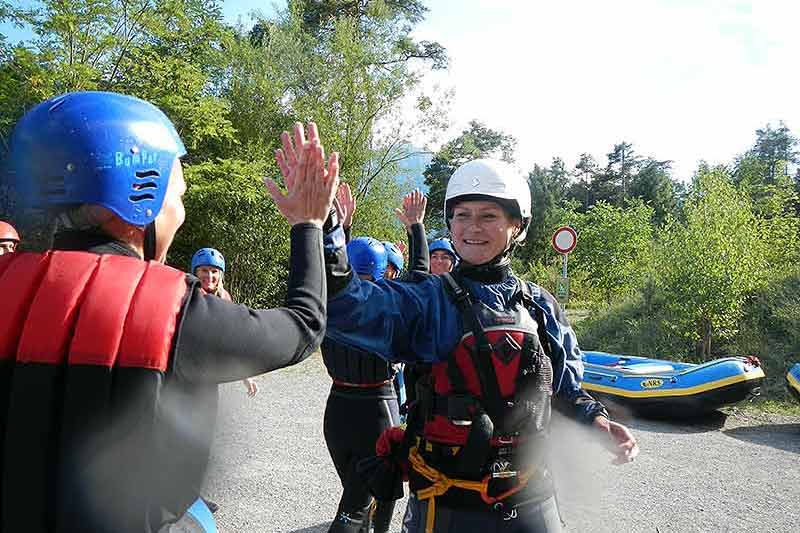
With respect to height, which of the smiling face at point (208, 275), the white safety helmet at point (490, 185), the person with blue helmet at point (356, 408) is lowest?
the person with blue helmet at point (356, 408)

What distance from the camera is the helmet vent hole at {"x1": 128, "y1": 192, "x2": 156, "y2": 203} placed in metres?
1.40

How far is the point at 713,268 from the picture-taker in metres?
11.5

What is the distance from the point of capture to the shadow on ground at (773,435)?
7680mm

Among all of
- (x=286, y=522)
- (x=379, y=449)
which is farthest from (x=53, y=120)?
(x=286, y=522)

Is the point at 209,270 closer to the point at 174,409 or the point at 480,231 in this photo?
the point at 480,231

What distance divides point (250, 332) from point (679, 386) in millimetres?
8507

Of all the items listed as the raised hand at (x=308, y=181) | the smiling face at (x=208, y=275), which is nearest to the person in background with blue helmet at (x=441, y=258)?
the smiling face at (x=208, y=275)

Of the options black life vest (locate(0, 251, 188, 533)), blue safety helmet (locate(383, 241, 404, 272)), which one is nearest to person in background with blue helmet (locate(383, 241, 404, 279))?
blue safety helmet (locate(383, 241, 404, 272))

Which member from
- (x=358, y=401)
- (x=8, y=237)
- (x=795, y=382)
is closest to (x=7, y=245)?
(x=8, y=237)

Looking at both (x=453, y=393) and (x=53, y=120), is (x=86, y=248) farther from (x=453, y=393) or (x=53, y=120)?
(x=453, y=393)

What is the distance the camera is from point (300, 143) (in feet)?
5.41

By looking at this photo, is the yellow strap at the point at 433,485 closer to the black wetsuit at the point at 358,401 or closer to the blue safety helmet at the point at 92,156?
the black wetsuit at the point at 358,401

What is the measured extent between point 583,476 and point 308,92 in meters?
17.0

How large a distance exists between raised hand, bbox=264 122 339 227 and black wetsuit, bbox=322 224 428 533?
2308 mm
